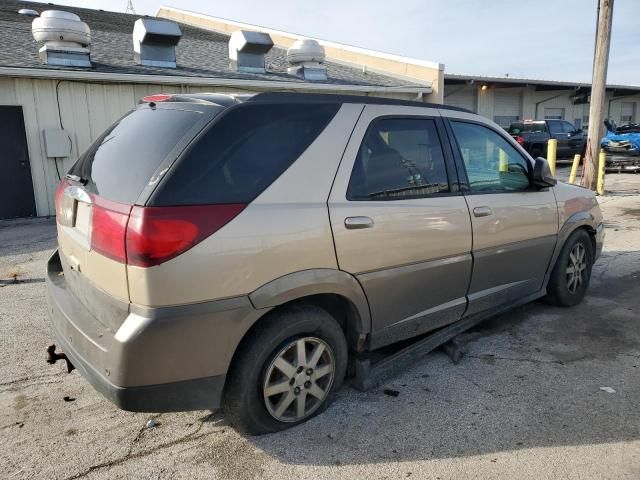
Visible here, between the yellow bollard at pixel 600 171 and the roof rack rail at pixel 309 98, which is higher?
the roof rack rail at pixel 309 98

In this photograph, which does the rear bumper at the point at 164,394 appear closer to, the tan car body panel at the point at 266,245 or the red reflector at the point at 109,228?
the tan car body panel at the point at 266,245

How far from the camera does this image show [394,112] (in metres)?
3.22

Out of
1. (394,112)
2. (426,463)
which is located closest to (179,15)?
(394,112)

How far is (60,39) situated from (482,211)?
30.4 ft

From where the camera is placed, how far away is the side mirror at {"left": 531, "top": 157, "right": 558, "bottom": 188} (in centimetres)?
400

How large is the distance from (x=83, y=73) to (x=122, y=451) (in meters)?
8.74

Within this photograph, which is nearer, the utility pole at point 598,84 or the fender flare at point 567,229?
the fender flare at point 567,229

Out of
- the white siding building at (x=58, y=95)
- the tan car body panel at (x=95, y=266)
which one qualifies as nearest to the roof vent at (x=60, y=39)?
the white siding building at (x=58, y=95)

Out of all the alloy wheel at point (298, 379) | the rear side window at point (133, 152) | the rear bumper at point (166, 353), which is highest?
the rear side window at point (133, 152)

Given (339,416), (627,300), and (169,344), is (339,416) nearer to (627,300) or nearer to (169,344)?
(169,344)

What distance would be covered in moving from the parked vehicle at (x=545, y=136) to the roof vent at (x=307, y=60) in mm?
9361

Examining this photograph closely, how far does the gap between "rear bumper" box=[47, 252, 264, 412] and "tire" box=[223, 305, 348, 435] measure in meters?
0.13

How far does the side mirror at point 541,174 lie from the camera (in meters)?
4.00

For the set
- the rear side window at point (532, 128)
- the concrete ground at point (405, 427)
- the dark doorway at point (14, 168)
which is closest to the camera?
the concrete ground at point (405, 427)
